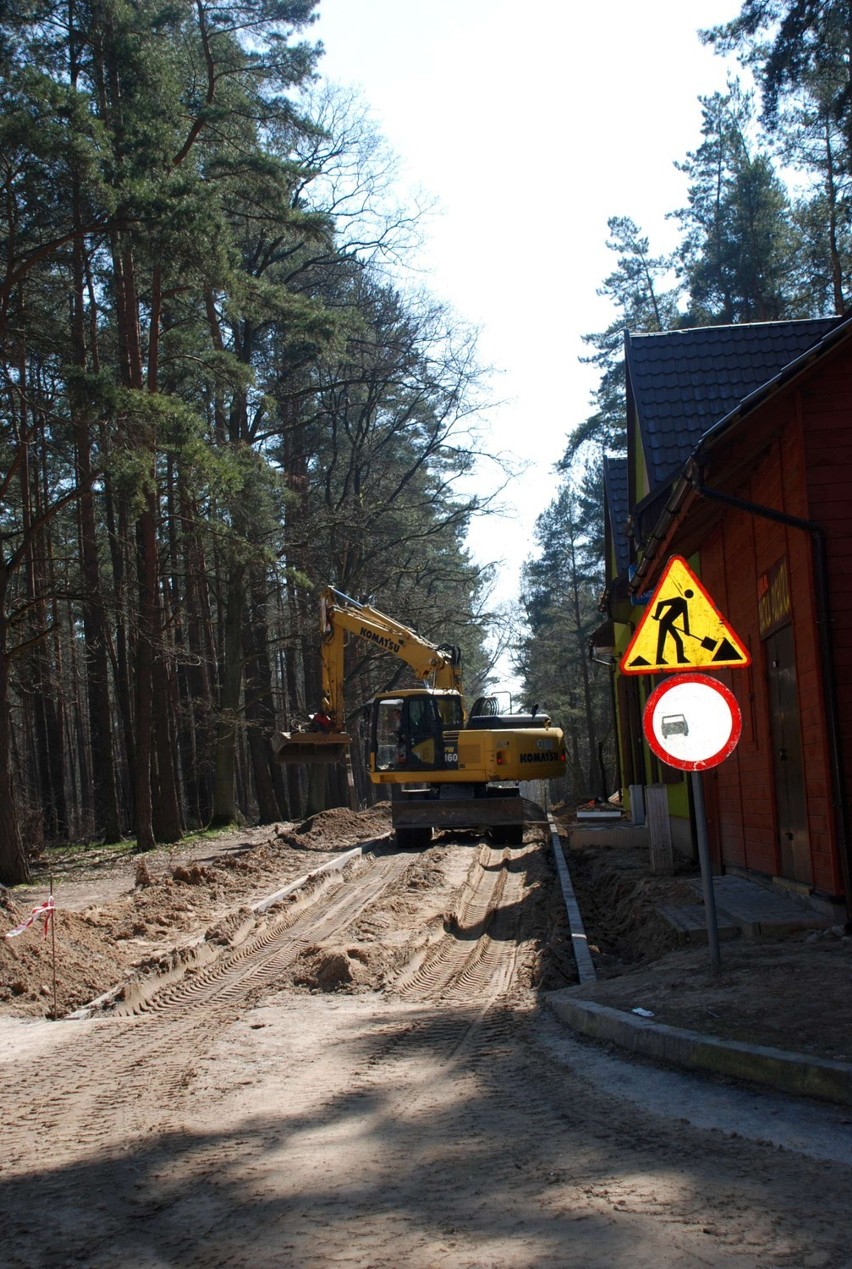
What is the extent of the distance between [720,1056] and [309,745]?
1611cm

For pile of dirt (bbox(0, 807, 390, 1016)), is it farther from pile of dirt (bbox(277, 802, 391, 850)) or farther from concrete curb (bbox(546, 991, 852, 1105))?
concrete curb (bbox(546, 991, 852, 1105))

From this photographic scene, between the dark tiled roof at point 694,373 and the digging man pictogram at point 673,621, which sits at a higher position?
the dark tiled roof at point 694,373

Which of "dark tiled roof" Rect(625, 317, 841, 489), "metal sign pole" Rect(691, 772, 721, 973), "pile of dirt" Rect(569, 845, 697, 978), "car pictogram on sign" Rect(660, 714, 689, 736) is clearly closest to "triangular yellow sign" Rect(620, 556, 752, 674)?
"car pictogram on sign" Rect(660, 714, 689, 736)

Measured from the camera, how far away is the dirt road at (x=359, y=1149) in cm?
371

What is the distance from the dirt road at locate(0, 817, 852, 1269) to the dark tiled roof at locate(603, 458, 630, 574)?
1278 centimetres

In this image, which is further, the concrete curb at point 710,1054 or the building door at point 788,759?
the building door at point 788,759

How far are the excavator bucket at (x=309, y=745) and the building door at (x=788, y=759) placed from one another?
37.0 feet

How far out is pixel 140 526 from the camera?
23.7 metres

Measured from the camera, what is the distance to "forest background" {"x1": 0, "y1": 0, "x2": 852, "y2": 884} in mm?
17047

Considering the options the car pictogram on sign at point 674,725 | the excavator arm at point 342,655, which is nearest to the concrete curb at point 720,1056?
the car pictogram on sign at point 674,725

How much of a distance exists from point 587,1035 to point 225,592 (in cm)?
2607

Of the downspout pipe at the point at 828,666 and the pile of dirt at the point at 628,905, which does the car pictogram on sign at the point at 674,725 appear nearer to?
the downspout pipe at the point at 828,666

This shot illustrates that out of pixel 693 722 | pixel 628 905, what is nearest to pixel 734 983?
pixel 693 722

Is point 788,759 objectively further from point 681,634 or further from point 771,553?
point 681,634
